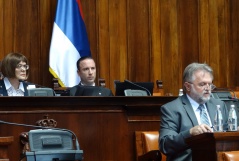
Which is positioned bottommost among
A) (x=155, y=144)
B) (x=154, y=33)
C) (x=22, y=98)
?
(x=155, y=144)

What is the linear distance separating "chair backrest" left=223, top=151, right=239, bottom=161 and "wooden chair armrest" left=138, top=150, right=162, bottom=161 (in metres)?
1.36

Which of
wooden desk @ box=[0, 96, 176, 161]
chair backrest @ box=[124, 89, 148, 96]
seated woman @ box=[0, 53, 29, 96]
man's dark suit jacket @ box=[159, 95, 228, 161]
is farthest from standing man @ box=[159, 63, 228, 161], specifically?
seated woman @ box=[0, 53, 29, 96]

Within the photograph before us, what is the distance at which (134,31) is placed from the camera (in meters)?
9.30

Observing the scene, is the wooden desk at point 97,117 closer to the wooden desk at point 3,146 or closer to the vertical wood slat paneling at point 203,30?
the wooden desk at point 3,146

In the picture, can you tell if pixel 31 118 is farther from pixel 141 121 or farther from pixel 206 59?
pixel 206 59

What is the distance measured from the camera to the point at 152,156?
580 cm

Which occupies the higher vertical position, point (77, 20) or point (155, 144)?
point (77, 20)

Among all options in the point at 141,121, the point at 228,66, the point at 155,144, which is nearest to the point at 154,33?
the point at 228,66

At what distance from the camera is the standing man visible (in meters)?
5.21

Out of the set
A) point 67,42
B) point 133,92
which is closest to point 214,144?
point 133,92

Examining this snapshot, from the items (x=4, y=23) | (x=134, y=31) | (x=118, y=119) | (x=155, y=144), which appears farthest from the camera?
(x=134, y=31)

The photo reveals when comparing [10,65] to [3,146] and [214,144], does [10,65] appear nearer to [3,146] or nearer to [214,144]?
[3,146]

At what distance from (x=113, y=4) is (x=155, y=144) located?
11.7 feet

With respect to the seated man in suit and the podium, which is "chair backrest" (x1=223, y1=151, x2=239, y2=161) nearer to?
the podium
